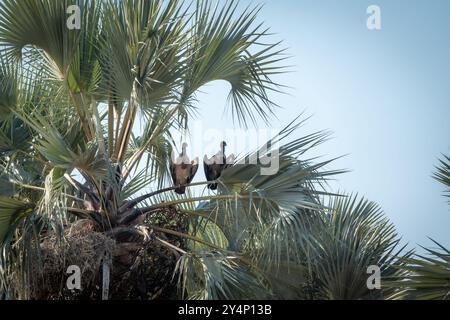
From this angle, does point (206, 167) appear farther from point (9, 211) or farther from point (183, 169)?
point (9, 211)

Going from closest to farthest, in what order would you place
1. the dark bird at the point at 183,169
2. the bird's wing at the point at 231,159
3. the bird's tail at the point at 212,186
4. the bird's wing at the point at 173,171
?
1. the bird's wing at the point at 231,159
2. the bird's tail at the point at 212,186
3. the dark bird at the point at 183,169
4. the bird's wing at the point at 173,171

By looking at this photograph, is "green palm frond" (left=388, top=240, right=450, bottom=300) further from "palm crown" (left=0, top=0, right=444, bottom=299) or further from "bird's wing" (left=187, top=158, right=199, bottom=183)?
"bird's wing" (left=187, top=158, right=199, bottom=183)

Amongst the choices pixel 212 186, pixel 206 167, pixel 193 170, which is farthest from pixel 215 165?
pixel 212 186

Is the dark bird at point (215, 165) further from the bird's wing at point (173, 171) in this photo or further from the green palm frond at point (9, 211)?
the green palm frond at point (9, 211)

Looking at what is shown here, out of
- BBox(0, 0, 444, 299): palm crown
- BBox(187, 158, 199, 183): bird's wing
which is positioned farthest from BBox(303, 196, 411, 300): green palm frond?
BBox(187, 158, 199, 183): bird's wing

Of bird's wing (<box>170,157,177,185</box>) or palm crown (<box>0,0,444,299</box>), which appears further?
bird's wing (<box>170,157,177,185</box>)

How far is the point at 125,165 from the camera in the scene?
858 cm

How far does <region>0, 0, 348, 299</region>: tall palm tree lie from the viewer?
24.8 ft

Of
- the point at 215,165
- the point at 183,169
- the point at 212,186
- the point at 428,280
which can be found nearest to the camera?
the point at 428,280

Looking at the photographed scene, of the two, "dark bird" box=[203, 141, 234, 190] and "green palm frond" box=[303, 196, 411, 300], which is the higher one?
"dark bird" box=[203, 141, 234, 190]

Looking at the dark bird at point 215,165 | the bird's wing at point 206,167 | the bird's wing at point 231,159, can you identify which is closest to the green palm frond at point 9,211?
the bird's wing at point 231,159

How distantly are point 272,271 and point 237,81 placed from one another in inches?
77.1

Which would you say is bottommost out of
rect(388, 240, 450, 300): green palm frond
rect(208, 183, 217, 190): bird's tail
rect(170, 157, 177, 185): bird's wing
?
rect(388, 240, 450, 300): green palm frond

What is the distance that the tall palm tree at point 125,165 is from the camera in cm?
757
